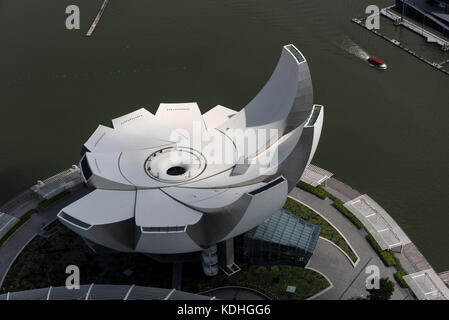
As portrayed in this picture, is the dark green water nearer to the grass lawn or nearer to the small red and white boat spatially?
the small red and white boat

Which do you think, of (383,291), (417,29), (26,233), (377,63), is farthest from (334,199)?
(417,29)

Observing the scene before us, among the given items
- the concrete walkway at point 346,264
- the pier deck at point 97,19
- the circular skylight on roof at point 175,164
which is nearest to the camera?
the concrete walkway at point 346,264

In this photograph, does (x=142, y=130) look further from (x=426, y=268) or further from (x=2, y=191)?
(x=426, y=268)

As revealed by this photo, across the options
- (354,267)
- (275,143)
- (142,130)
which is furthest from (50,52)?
(354,267)

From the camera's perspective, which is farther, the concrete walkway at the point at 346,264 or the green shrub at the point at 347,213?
the green shrub at the point at 347,213

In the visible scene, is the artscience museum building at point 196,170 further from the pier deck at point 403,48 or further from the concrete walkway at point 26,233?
the pier deck at point 403,48

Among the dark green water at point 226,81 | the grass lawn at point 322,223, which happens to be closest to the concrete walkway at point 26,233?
the dark green water at point 226,81

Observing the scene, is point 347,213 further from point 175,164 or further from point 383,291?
point 175,164
